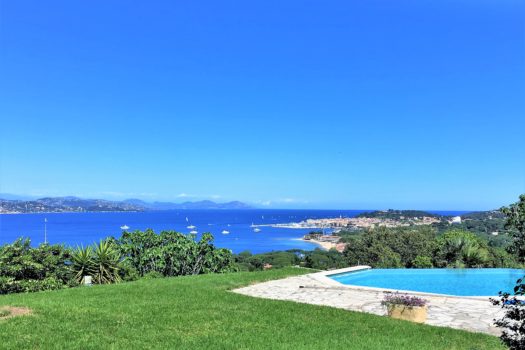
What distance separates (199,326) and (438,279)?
1072cm

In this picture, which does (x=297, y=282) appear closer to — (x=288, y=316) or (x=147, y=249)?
(x=288, y=316)

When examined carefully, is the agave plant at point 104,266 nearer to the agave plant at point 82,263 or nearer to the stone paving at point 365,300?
the agave plant at point 82,263

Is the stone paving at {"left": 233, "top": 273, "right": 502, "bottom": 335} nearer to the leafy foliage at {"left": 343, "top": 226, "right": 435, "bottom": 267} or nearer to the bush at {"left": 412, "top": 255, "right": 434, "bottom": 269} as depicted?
the bush at {"left": 412, "top": 255, "right": 434, "bottom": 269}

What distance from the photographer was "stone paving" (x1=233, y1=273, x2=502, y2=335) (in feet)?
23.3

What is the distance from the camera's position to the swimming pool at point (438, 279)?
13.0 m

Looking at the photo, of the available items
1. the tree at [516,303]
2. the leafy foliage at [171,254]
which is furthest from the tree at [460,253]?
the tree at [516,303]

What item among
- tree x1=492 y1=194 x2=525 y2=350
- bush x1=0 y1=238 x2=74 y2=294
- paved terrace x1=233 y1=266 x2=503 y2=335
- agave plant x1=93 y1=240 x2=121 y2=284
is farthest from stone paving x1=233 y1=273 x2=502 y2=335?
bush x1=0 y1=238 x2=74 y2=294

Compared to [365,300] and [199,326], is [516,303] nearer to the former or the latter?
[199,326]

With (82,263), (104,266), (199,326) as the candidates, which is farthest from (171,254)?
(199,326)

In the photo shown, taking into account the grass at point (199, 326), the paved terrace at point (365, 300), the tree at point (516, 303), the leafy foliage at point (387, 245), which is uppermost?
the tree at point (516, 303)

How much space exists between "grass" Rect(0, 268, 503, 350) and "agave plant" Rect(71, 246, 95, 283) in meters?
2.66

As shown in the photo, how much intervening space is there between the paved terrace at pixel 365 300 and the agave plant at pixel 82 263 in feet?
14.7

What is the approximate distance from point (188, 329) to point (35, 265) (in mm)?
6547

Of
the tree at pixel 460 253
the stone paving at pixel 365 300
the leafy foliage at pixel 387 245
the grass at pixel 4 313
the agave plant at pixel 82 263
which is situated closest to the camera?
the grass at pixel 4 313
